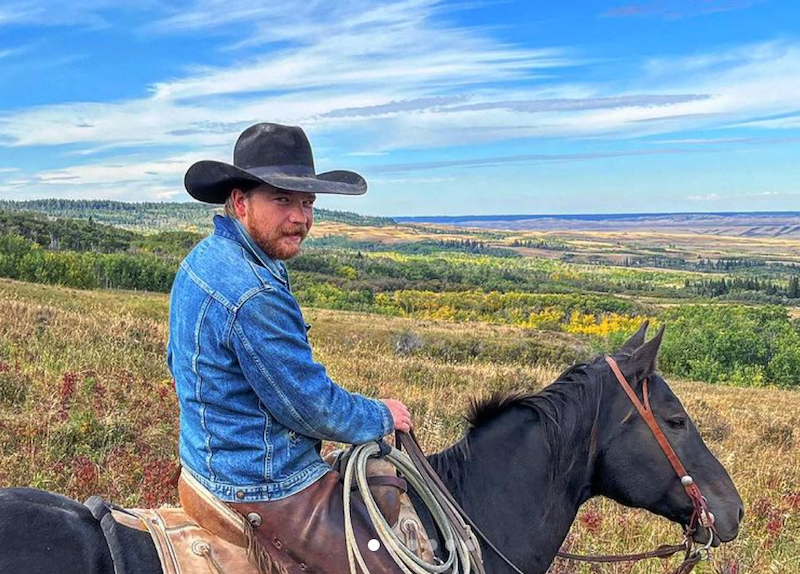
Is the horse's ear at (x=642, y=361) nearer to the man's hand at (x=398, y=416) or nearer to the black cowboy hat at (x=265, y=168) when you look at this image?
the man's hand at (x=398, y=416)

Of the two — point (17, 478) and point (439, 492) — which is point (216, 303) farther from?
point (17, 478)

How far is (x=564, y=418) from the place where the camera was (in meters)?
4.04

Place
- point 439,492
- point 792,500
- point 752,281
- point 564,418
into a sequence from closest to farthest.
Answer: point 439,492
point 564,418
point 792,500
point 752,281

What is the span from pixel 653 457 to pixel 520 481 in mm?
782

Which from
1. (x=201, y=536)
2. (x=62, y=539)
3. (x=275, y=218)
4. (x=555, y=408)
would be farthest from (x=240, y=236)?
(x=555, y=408)

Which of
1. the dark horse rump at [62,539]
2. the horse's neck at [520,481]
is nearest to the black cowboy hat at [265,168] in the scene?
the dark horse rump at [62,539]

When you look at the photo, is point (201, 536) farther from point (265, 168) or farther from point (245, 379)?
point (265, 168)

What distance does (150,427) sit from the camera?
8625mm

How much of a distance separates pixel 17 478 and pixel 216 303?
5.18 metres

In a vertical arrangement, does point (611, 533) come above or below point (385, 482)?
below

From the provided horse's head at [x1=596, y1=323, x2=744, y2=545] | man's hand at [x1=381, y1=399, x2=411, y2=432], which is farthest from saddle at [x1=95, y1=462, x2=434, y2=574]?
horse's head at [x1=596, y1=323, x2=744, y2=545]

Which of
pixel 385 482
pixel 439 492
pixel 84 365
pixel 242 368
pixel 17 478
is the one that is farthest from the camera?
pixel 84 365

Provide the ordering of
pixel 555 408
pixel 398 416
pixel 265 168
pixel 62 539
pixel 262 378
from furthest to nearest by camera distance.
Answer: pixel 555 408, pixel 398 416, pixel 265 168, pixel 262 378, pixel 62 539

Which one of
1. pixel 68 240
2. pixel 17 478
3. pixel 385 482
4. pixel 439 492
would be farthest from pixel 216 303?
pixel 68 240
